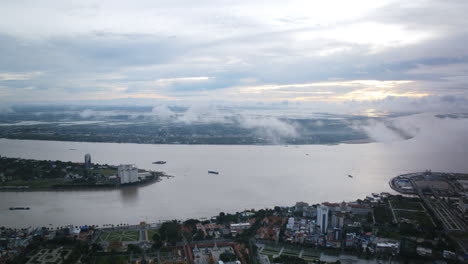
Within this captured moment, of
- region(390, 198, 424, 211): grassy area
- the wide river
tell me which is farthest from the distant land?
region(390, 198, 424, 211): grassy area

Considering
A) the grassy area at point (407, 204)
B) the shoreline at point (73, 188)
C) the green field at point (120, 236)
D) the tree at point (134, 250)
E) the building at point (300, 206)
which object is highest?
the shoreline at point (73, 188)

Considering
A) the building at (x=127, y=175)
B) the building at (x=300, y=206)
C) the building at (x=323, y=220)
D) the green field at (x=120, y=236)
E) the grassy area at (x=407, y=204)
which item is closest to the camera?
the green field at (x=120, y=236)

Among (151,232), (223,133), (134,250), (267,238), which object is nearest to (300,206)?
(267,238)

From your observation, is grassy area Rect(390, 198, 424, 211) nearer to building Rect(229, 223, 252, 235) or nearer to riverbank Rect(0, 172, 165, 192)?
building Rect(229, 223, 252, 235)

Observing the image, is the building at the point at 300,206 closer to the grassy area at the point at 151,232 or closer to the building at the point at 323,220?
the building at the point at 323,220

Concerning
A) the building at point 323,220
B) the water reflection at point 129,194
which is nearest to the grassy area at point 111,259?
the water reflection at point 129,194

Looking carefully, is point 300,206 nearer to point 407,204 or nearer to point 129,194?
point 407,204

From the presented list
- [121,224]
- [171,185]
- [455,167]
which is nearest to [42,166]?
[171,185]
